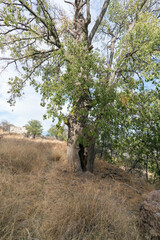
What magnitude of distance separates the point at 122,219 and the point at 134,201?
159 centimetres

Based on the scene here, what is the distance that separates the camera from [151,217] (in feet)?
7.62

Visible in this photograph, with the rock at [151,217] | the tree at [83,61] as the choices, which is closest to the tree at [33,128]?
the tree at [83,61]

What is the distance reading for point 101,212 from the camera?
2.22 metres

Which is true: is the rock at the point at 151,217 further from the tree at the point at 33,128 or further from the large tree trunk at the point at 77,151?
the tree at the point at 33,128

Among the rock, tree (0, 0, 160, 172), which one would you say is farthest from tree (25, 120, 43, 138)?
the rock

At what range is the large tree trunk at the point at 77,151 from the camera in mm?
5465

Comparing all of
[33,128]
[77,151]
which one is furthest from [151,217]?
[33,128]

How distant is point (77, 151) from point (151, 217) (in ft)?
11.5

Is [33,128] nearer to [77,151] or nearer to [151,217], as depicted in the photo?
[77,151]

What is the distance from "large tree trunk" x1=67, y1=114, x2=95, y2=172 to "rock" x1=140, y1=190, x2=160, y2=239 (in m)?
2.94

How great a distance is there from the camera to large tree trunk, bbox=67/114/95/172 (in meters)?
5.46

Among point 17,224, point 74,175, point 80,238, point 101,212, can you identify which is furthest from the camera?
point 74,175

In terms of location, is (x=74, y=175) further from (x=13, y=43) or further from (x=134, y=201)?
(x=13, y=43)

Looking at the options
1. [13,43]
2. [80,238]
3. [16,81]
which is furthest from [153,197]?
[13,43]
